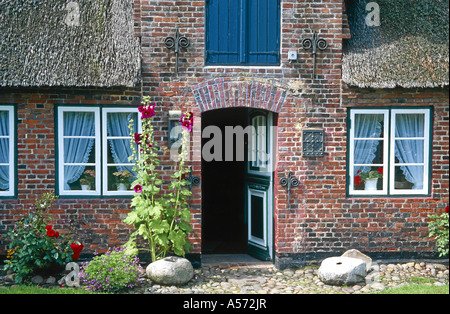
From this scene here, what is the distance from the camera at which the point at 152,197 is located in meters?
7.49

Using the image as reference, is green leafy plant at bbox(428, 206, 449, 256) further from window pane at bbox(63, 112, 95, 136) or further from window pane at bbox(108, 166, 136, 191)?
window pane at bbox(63, 112, 95, 136)

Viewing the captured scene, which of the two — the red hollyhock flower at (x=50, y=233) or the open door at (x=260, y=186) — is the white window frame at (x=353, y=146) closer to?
the open door at (x=260, y=186)

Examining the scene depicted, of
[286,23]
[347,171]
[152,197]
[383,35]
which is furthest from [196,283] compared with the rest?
[383,35]

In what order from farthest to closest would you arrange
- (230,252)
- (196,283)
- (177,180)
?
(230,252) → (177,180) → (196,283)

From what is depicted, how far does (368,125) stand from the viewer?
8.30m

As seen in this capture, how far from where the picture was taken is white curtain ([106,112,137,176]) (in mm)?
8125

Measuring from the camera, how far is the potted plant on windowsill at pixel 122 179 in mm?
8148

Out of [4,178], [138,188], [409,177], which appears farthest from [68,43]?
[409,177]

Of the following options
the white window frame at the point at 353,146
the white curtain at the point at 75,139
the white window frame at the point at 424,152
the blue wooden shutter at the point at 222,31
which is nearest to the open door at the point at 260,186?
the blue wooden shutter at the point at 222,31

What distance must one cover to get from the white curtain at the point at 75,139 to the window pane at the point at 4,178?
91cm

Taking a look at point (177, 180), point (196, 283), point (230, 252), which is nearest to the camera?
point (196, 283)

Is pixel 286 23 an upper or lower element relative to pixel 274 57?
upper

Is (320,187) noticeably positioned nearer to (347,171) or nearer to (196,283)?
(347,171)

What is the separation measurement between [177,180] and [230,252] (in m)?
2.08
